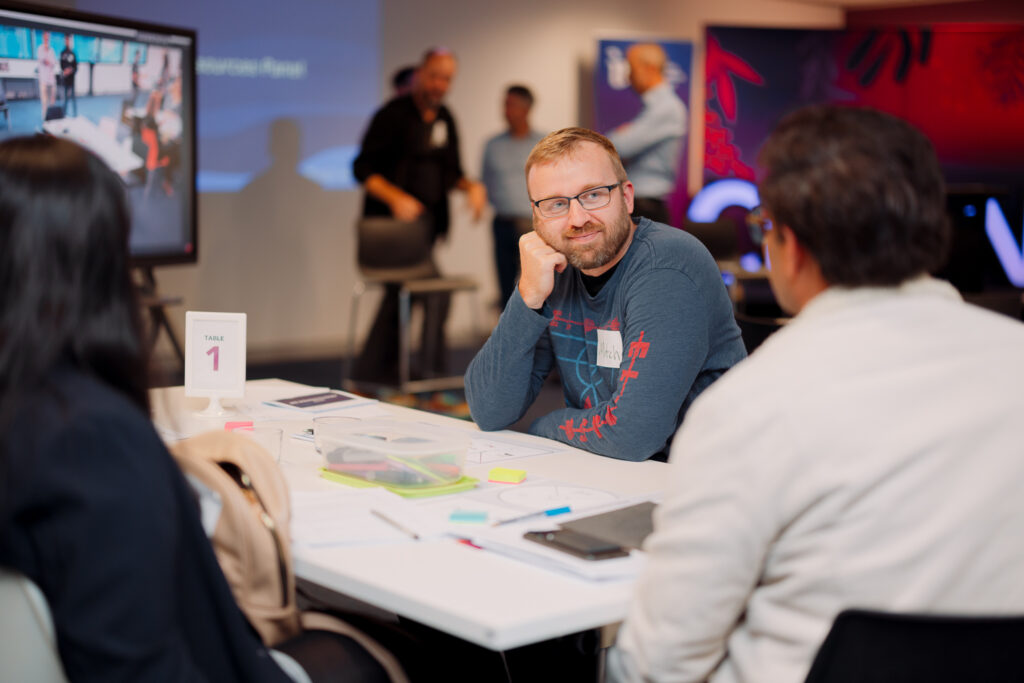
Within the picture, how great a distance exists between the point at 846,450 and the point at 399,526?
681mm

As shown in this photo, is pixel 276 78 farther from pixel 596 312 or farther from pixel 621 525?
pixel 621 525

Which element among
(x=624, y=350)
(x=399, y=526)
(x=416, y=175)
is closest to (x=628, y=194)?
(x=624, y=350)

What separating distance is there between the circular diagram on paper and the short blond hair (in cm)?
81

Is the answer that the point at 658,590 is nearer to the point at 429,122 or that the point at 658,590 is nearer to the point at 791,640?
the point at 791,640

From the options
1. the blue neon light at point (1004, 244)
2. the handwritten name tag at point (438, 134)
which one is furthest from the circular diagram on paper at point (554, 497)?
the handwritten name tag at point (438, 134)

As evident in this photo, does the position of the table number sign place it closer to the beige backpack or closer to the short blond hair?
the short blond hair

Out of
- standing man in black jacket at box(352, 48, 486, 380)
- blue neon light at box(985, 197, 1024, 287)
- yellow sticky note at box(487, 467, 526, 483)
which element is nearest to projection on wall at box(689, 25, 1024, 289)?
blue neon light at box(985, 197, 1024, 287)

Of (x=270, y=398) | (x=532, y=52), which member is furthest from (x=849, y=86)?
(x=270, y=398)

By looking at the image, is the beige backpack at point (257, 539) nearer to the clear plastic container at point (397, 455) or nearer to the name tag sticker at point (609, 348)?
the clear plastic container at point (397, 455)

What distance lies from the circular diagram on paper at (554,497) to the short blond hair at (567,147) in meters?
0.81

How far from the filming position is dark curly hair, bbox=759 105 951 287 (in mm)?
1114

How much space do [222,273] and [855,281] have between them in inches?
237

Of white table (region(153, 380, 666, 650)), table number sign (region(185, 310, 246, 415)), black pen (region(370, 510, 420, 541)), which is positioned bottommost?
white table (region(153, 380, 666, 650))

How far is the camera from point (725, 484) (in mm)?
1105
